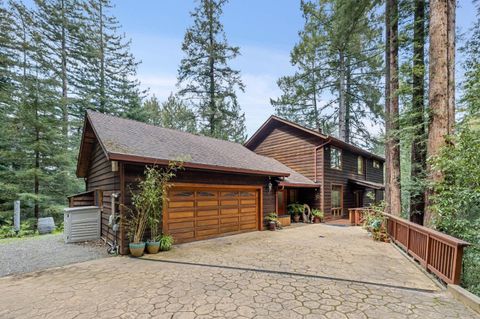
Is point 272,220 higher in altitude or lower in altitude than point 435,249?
lower

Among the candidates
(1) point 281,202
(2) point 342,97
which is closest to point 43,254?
(1) point 281,202

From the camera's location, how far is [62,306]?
3.35m

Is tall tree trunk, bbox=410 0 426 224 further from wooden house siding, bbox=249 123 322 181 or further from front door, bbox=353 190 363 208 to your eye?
front door, bbox=353 190 363 208

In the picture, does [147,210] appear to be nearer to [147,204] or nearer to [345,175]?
[147,204]

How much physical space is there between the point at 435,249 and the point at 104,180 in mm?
8432

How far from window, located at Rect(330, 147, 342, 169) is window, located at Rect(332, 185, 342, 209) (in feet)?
3.98

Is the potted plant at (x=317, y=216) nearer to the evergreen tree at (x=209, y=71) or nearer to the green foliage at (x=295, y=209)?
the green foliage at (x=295, y=209)

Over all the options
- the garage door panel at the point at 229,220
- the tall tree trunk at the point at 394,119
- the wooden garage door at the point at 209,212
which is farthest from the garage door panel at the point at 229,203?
the tall tree trunk at the point at 394,119

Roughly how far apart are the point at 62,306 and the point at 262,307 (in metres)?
2.80

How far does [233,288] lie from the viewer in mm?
3959

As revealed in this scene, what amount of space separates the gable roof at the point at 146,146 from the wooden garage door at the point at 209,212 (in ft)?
2.81

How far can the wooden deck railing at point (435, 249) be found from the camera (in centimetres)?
378

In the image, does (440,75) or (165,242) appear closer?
(440,75)

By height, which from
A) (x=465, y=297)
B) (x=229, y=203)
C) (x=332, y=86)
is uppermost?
(x=332, y=86)
